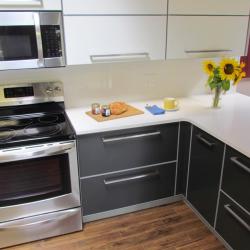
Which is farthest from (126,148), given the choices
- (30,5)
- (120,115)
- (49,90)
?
(30,5)

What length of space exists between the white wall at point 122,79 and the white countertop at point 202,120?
11cm

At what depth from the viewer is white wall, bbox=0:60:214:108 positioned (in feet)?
7.46

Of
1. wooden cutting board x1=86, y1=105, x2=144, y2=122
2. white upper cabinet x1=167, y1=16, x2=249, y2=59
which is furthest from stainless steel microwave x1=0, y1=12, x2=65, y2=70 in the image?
white upper cabinet x1=167, y1=16, x2=249, y2=59

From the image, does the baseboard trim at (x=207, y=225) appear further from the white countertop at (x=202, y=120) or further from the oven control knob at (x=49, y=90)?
the oven control knob at (x=49, y=90)

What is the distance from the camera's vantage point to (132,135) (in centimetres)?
207

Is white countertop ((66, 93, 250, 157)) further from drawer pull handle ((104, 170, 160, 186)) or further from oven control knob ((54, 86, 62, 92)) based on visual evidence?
drawer pull handle ((104, 170, 160, 186))

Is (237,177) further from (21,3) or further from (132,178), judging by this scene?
(21,3)

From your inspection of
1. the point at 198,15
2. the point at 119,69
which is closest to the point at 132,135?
the point at 119,69

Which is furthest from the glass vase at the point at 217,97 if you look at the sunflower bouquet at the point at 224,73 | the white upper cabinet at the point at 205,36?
A: the white upper cabinet at the point at 205,36

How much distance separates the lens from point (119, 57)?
208 cm

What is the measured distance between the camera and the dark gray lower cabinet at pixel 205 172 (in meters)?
1.92

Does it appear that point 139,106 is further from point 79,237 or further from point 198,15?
point 79,237

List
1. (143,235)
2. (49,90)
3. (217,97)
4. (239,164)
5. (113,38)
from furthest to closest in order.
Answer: (217,97)
(49,90)
(143,235)
(113,38)
(239,164)

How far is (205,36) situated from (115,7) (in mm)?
766
